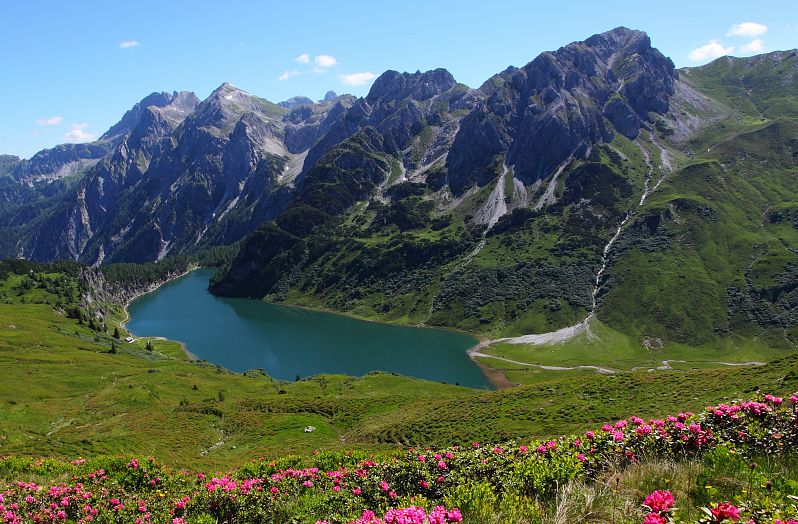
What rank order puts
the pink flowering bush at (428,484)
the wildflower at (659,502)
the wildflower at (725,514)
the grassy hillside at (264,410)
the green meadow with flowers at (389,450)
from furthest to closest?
1. the grassy hillside at (264,410)
2. the pink flowering bush at (428,484)
3. the green meadow with flowers at (389,450)
4. the wildflower at (659,502)
5. the wildflower at (725,514)

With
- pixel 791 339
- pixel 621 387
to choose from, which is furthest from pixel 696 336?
pixel 621 387

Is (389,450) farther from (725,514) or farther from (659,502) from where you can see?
(725,514)

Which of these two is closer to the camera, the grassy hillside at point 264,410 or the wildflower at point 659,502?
the wildflower at point 659,502

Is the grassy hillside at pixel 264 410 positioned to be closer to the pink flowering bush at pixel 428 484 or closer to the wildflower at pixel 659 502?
the pink flowering bush at pixel 428 484

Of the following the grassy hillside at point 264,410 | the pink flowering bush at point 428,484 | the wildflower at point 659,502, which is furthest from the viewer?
the grassy hillside at point 264,410

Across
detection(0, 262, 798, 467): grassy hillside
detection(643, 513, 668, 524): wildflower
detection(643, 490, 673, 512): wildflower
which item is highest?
detection(643, 513, 668, 524): wildflower

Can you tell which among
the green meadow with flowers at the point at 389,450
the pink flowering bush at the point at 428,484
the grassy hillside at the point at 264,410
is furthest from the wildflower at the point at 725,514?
the grassy hillside at the point at 264,410

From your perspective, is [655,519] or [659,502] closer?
[655,519]

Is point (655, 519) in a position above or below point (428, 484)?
above

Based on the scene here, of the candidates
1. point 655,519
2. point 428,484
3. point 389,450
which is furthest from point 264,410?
point 655,519

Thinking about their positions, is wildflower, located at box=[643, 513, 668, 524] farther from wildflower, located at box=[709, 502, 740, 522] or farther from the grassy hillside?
the grassy hillside

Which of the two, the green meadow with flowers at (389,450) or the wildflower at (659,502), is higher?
the wildflower at (659,502)

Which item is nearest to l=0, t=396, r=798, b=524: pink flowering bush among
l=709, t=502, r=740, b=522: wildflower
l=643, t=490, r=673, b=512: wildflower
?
l=643, t=490, r=673, b=512: wildflower

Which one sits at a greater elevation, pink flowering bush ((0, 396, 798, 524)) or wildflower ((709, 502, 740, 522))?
wildflower ((709, 502, 740, 522))
